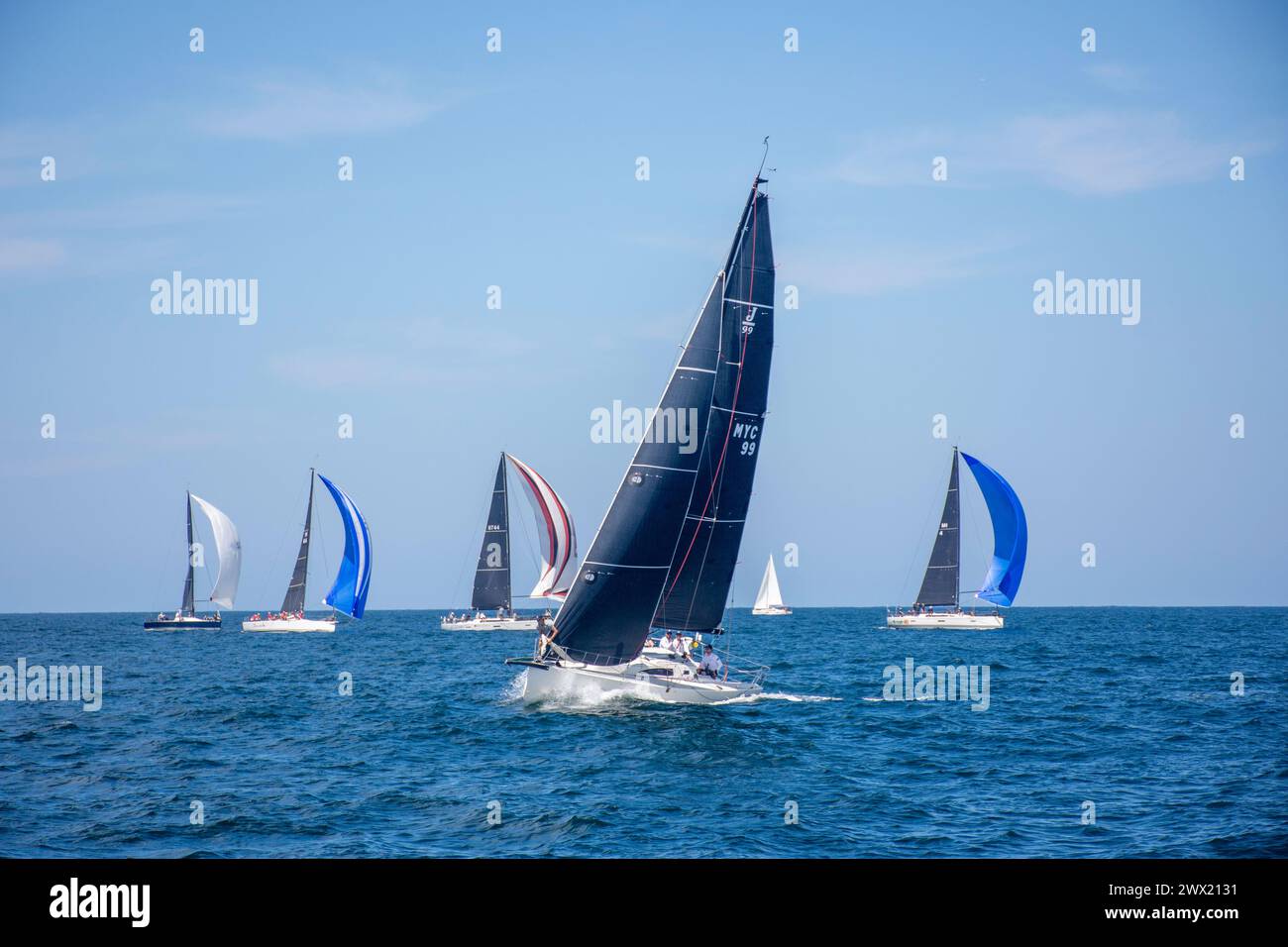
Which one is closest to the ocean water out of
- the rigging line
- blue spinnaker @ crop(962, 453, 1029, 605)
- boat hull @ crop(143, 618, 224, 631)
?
the rigging line

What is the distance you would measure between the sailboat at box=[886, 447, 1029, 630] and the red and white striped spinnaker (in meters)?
26.3

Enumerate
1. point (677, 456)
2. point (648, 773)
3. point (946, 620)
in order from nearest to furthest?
point (648, 773)
point (677, 456)
point (946, 620)

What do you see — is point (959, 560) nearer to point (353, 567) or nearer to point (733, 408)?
point (353, 567)

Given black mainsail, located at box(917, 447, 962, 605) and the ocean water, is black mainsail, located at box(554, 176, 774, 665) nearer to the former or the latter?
the ocean water

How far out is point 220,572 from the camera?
89375mm

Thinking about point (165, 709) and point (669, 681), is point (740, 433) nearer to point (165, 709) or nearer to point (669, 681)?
point (669, 681)

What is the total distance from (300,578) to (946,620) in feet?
159

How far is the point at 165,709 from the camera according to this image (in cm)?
3278

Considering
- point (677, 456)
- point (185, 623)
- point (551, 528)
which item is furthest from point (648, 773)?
point (185, 623)

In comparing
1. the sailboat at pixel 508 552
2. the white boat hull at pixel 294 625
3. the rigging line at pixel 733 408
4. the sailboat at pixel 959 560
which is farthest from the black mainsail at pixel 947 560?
the rigging line at pixel 733 408

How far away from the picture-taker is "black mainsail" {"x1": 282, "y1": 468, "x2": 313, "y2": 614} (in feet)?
266

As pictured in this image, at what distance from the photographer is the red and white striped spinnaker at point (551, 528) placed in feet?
241

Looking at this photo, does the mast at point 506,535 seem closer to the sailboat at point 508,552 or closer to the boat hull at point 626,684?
the sailboat at point 508,552
